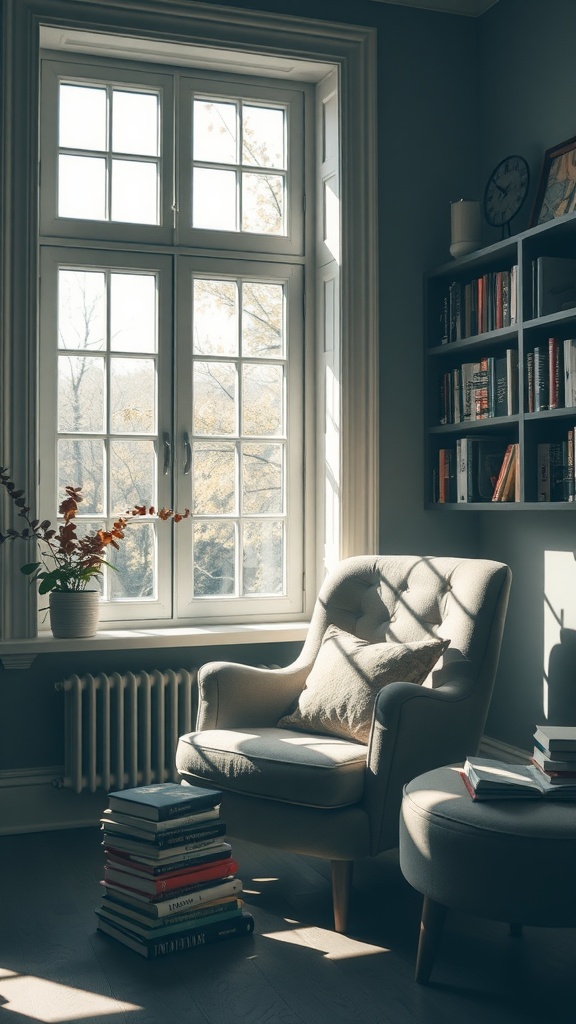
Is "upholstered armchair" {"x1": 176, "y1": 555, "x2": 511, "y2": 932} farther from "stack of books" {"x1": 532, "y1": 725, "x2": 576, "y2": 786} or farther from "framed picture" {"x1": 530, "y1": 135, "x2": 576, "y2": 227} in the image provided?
"framed picture" {"x1": 530, "y1": 135, "x2": 576, "y2": 227}

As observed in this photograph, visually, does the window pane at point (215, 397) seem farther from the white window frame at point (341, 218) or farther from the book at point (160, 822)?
the book at point (160, 822)

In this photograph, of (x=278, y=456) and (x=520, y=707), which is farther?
(x=278, y=456)

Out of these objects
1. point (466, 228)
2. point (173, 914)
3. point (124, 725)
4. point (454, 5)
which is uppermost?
point (454, 5)

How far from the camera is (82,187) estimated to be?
3.77m

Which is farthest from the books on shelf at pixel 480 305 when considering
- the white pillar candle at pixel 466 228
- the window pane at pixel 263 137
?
the window pane at pixel 263 137

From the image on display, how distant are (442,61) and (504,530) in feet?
6.18

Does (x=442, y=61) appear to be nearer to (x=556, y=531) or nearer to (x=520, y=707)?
(x=556, y=531)

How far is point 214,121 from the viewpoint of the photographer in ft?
12.9

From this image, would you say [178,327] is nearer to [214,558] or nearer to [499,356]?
[214,558]

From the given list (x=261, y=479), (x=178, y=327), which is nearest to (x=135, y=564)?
(x=261, y=479)

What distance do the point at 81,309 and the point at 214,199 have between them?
0.70 meters

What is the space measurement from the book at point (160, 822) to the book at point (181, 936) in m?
0.26

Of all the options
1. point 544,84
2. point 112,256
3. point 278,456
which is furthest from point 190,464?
point 544,84

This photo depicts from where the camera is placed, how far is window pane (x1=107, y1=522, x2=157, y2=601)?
12.5 feet
